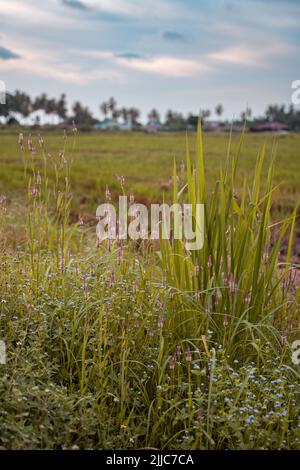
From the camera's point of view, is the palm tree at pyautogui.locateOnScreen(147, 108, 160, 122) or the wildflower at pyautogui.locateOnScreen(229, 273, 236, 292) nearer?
the wildflower at pyautogui.locateOnScreen(229, 273, 236, 292)

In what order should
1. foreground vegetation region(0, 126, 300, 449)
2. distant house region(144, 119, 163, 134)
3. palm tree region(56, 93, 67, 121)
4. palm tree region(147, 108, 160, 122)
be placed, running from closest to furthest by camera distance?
foreground vegetation region(0, 126, 300, 449) < distant house region(144, 119, 163, 134) < palm tree region(56, 93, 67, 121) < palm tree region(147, 108, 160, 122)

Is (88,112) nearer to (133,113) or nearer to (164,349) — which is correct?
(133,113)

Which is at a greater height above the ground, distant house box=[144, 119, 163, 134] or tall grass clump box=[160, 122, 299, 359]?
distant house box=[144, 119, 163, 134]

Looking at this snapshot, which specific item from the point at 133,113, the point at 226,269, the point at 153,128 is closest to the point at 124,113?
the point at 133,113

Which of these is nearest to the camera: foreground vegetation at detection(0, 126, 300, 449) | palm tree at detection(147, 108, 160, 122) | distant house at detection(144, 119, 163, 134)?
foreground vegetation at detection(0, 126, 300, 449)

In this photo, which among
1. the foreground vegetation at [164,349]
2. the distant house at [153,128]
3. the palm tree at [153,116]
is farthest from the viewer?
the palm tree at [153,116]

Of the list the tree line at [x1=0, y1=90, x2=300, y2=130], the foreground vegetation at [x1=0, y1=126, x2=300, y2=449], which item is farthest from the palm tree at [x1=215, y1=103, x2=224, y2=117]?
the foreground vegetation at [x1=0, y1=126, x2=300, y2=449]

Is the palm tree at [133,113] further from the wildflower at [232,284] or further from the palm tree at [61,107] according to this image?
the wildflower at [232,284]

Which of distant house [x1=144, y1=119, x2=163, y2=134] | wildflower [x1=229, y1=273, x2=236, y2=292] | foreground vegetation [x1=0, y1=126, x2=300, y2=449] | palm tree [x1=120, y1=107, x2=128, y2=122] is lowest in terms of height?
foreground vegetation [x1=0, y1=126, x2=300, y2=449]

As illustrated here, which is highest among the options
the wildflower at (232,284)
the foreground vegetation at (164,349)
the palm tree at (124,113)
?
the palm tree at (124,113)

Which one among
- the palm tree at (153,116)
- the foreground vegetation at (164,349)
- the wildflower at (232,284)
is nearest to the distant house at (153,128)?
the palm tree at (153,116)

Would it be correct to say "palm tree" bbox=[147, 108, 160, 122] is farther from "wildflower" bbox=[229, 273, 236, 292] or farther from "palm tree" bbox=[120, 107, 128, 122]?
"wildflower" bbox=[229, 273, 236, 292]
